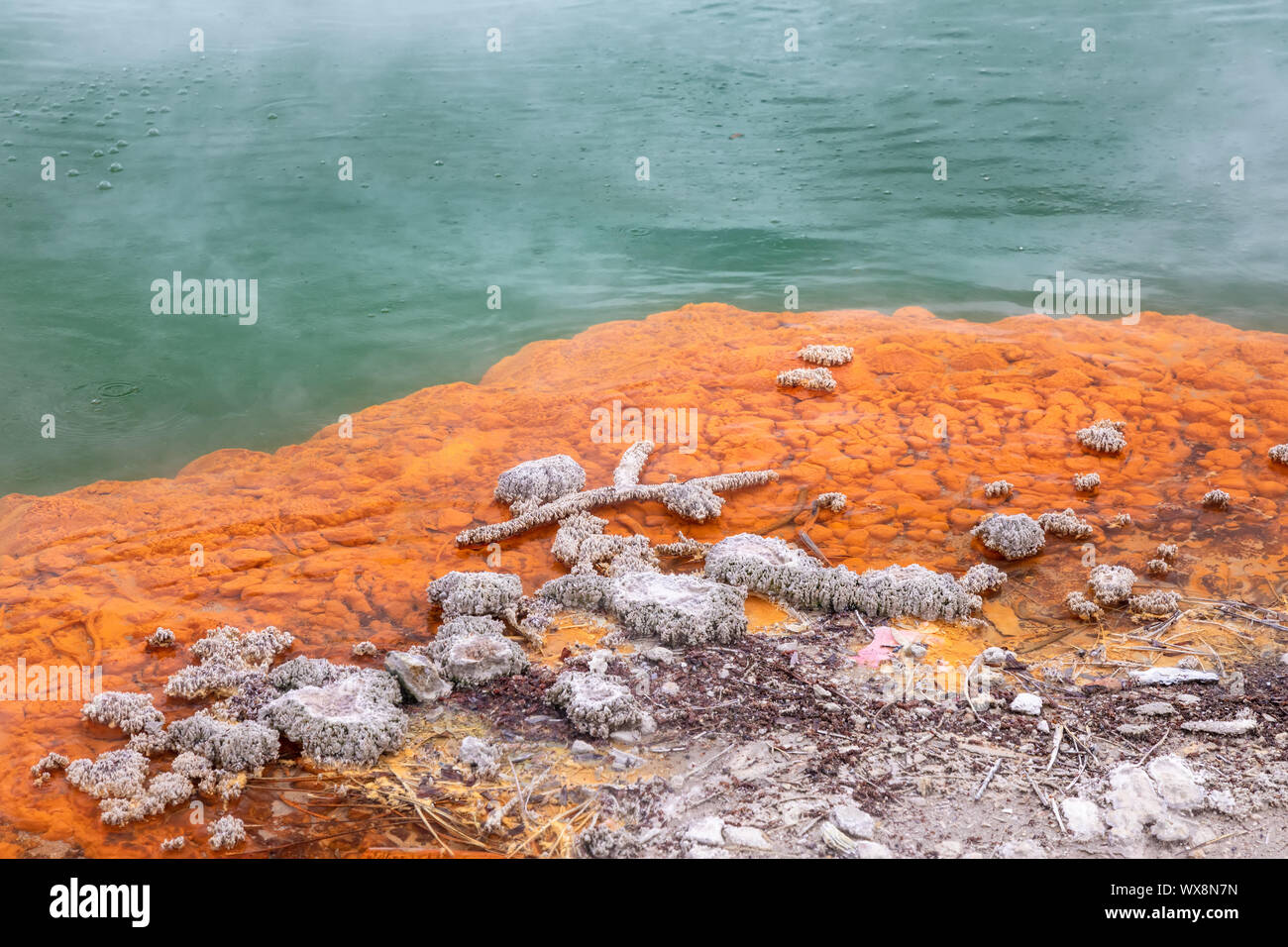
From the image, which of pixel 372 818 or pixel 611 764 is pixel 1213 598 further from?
pixel 372 818

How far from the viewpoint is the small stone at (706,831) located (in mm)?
3928

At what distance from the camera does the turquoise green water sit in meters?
10.4

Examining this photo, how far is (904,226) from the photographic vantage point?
1348cm

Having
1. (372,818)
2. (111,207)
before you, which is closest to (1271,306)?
(372,818)

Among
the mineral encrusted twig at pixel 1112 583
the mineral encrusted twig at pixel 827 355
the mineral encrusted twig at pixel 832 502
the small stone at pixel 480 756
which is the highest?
the mineral encrusted twig at pixel 827 355

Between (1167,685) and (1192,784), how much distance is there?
1.05 m

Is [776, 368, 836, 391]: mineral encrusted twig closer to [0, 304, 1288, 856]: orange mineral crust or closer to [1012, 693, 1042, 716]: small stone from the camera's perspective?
[0, 304, 1288, 856]: orange mineral crust

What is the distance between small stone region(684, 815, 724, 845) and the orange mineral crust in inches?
89.8

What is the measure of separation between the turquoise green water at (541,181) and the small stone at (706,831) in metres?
6.20

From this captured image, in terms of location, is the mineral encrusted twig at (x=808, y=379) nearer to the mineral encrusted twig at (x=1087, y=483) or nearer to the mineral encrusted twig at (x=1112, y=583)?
the mineral encrusted twig at (x=1087, y=483)

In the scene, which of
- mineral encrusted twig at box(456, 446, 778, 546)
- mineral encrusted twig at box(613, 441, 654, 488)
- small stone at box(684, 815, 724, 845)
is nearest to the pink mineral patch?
small stone at box(684, 815, 724, 845)

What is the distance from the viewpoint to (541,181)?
14.9 meters

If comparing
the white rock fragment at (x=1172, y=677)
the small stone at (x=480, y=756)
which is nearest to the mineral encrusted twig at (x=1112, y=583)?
the white rock fragment at (x=1172, y=677)

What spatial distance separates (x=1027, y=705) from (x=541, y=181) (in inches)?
475
